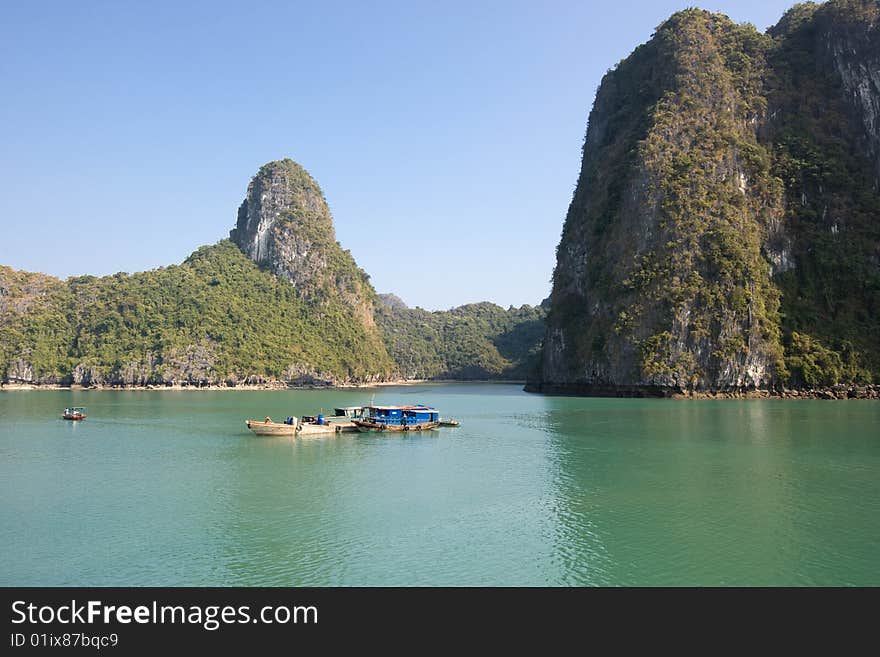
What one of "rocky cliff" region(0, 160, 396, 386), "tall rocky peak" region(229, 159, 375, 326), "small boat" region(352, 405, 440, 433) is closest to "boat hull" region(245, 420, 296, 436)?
"small boat" region(352, 405, 440, 433)

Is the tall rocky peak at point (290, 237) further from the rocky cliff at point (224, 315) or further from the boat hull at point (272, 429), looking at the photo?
the boat hull at point (272, 429)

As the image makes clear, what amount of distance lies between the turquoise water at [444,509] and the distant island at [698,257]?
51119 millimetres

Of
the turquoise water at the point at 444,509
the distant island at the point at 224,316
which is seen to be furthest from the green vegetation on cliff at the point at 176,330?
the turquoise water at the point at 444,509

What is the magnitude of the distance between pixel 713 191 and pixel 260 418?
7815 cm

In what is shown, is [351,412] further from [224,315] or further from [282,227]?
[282,227]

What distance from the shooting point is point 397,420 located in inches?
2092

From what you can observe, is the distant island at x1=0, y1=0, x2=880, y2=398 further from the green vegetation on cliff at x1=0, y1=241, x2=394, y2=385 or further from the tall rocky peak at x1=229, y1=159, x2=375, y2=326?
the tall rocky peak at x1=229, y1=159, x2=375, y2=326

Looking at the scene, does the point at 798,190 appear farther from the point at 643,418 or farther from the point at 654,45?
the point at 643,418

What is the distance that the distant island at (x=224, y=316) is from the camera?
465 ft

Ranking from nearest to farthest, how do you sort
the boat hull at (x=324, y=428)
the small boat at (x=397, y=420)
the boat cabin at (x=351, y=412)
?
the boat hull at (x=324, y=428)
the small boat at (x=397, y=420)
the boat cabin at (x=351, y=412)

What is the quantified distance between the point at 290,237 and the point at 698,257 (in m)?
121
